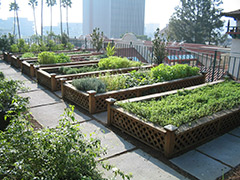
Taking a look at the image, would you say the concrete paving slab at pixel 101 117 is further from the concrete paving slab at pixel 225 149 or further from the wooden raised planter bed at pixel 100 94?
the concrete paving slab at pixel 225 149

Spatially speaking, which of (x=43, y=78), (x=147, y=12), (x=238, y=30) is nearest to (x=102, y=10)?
(x=147, y=12)

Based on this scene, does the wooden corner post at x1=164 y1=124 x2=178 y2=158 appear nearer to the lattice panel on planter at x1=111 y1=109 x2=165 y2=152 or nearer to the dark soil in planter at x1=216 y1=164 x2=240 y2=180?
the lattice panel on planter at x1=111 y1=109 x2=165 y2=152

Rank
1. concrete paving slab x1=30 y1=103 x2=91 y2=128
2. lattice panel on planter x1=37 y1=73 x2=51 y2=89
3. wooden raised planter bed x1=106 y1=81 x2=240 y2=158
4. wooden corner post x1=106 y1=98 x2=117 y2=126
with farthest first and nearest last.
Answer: lattice panel on planter x1=37 y1=73 x2=51 y2=89, concrete paving slab x1=30 y1=103 x2=91 y2=128, wooden corner post x1=106 y1=98 x2=117 y2=126, wooden raised planter bed x1=106 y1=81 x2=240 y2=158

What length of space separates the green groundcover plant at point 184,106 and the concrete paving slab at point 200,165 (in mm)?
515

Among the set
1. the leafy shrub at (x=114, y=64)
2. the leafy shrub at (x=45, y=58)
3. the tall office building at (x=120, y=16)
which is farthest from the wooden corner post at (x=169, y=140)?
the tall office building at (x=120, y=16)

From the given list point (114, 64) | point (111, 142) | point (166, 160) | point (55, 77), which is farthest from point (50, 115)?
point (114, 64)

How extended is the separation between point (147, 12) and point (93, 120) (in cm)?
14460

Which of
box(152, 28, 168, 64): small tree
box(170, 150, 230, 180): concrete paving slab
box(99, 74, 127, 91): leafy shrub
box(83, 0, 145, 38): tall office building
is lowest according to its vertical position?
box(170, 150, 230, 180): concrete paving slab

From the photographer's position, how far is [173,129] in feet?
10.3

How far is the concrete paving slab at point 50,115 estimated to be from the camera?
4398 millimetres

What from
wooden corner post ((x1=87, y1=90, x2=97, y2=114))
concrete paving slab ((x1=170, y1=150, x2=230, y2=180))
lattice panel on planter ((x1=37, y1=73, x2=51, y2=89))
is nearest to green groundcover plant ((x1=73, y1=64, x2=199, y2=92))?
wooden corner post ((x1=87, y1=90, x2=97, y2=114))

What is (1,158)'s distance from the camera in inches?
75.3

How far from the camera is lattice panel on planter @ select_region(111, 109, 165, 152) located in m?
3.42

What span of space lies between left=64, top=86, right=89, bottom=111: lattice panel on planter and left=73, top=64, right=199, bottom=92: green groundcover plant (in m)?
0.19
